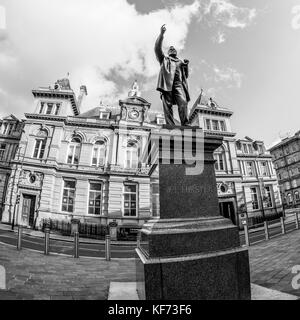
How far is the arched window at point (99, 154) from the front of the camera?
72.4ft

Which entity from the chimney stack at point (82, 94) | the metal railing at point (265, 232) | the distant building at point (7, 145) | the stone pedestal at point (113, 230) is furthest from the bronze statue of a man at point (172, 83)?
the chimney stack at point (82, 94)

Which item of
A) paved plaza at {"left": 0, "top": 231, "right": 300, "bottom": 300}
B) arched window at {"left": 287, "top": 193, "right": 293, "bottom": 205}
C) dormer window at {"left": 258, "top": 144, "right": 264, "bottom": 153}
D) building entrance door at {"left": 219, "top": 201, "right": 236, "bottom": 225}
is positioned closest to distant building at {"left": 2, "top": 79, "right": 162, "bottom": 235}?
building entrance door at {"left": 219, "top": 201, "right": 236, "bottom": 225}

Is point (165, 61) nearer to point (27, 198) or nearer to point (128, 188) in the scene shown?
point (128, 188)

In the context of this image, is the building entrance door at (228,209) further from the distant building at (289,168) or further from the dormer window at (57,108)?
the distant building at (289,168)

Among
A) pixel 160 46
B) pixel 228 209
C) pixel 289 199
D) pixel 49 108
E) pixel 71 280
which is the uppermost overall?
pixel 49 108

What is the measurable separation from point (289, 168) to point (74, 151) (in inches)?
2100

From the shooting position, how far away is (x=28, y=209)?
19719 millimetres

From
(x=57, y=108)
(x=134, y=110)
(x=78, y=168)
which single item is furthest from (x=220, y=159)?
(x=57, y=108)

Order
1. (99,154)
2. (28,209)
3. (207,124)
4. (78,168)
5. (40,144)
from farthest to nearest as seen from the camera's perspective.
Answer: (207,124) < (99,154) < (40,144) < (78,168) < (28,209)

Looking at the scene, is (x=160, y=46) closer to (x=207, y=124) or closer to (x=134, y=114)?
(x=134, y=114)

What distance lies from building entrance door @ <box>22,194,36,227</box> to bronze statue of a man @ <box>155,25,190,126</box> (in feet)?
68.5

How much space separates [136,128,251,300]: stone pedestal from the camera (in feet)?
8.21
